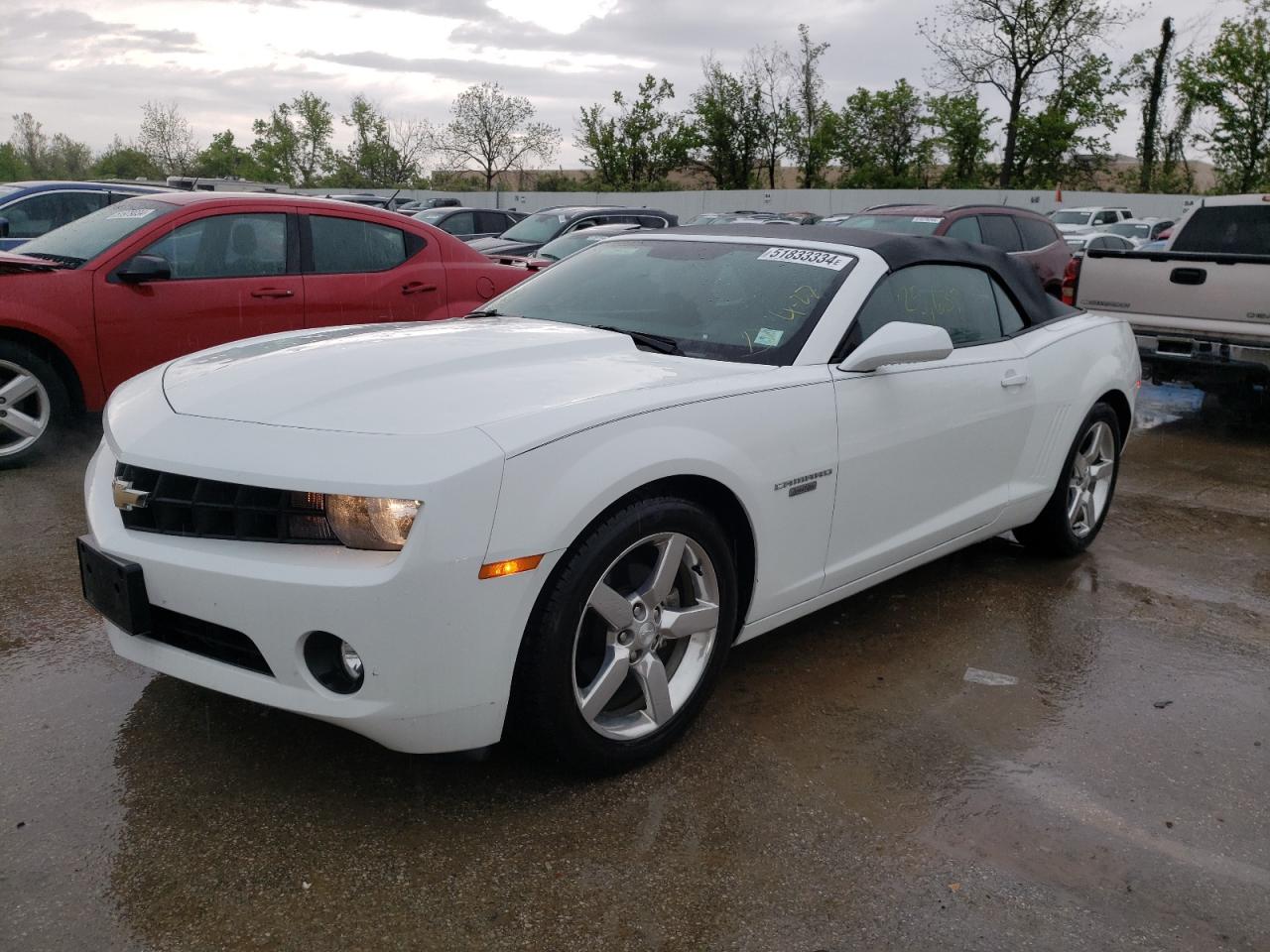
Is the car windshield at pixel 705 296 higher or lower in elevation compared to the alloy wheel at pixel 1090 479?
higher

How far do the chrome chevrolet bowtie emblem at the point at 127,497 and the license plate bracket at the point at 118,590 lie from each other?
0.13 meters

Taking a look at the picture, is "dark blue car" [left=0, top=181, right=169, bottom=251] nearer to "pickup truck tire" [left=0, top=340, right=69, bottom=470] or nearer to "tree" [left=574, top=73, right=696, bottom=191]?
"pickup truck tire" [left=0, top=340, right=69, bottom=470]

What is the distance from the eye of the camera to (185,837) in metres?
2.61

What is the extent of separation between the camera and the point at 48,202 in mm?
11047

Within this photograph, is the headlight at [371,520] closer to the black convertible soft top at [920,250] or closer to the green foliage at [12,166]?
the black convertible soft top at [920,250]

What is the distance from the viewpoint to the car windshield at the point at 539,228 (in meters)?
15.5

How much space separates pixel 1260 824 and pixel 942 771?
0.81 metres

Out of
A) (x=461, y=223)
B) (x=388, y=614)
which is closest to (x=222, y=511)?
(x=388, y=614)

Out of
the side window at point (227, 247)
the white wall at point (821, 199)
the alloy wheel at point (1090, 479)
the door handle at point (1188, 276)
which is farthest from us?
the white wall at point (821, 199)

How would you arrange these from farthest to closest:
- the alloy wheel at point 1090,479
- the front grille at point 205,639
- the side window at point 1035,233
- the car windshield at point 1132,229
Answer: the car windshield at point 1132,229
the side window at point 1035,233
the alloy wheel at point 1090,479
the front grille at point 205,639

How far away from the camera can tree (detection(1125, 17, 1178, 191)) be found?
4862 cm

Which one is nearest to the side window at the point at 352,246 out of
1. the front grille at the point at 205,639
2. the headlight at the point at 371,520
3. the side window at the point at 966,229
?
the front grille at the point at 205,639

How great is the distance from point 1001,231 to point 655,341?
10.3 metres

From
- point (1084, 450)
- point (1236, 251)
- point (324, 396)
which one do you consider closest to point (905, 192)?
point (1236, 251)
